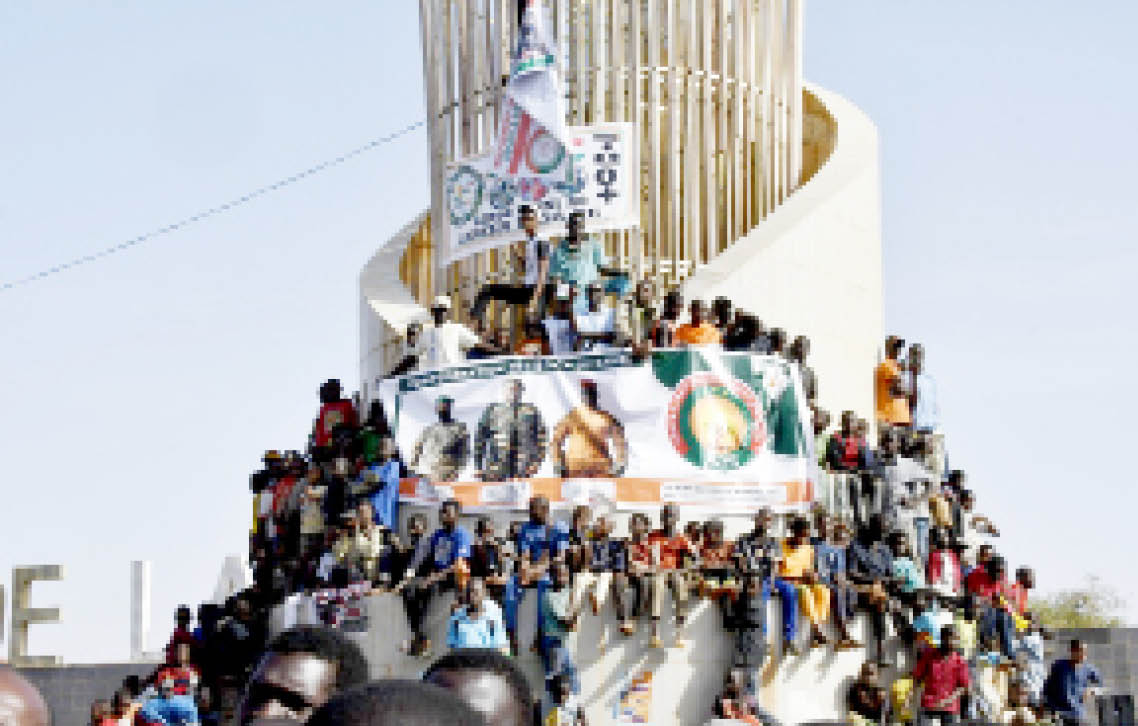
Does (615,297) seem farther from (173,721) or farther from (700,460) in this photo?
(173,721)

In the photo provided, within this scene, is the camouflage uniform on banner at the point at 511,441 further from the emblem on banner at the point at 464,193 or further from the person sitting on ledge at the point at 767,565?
the emblem on banner at the point at 464,193

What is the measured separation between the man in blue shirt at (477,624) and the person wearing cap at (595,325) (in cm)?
247

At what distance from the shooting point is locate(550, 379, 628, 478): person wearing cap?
15.0 metres

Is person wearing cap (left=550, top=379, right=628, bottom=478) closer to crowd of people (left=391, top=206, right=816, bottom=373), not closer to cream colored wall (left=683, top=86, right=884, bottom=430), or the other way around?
crowd of people (left=391, top=206, right=816, bottom=373)

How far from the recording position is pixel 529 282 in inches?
624

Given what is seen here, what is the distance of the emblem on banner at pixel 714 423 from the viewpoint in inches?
591

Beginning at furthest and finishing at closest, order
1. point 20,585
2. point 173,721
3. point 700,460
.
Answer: point 20,585
point 700,460
point 173,721

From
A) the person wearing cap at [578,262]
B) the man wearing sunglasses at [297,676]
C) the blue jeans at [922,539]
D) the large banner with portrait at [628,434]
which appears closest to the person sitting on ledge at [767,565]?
the large banner with portrait at [628,434]

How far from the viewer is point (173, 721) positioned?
1397 cm

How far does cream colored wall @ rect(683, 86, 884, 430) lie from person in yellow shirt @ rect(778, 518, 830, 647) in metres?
3.18

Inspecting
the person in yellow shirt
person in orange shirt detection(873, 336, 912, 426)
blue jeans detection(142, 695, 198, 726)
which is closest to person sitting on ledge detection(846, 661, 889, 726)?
the person in yellow shirt

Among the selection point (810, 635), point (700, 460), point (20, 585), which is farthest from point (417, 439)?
point (20, 585)

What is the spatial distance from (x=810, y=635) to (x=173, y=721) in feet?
15.0

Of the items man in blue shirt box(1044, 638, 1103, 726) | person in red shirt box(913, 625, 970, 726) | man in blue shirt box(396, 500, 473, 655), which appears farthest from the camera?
man in blue shirt box(1044, 638, 1103, 726)
